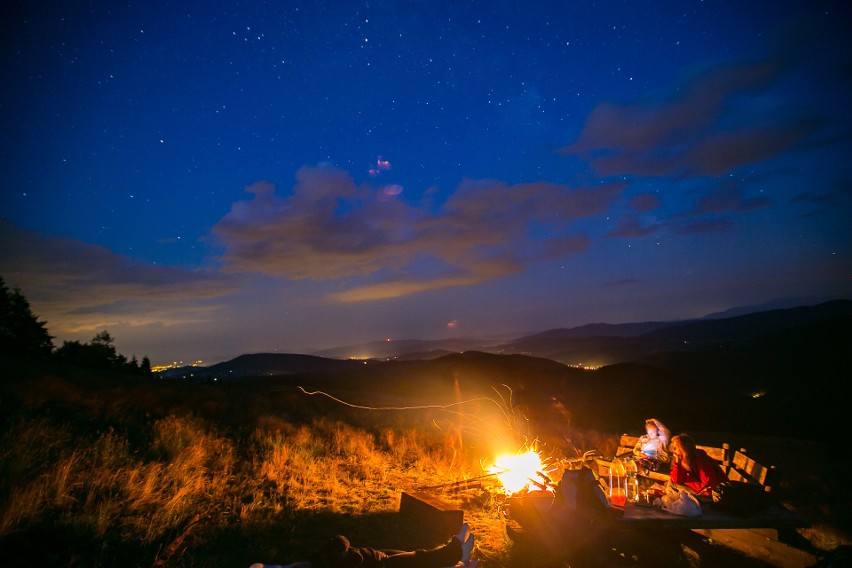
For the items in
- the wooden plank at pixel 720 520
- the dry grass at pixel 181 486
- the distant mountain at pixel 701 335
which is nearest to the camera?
the dry grass at pixel 181 486

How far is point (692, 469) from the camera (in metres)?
6.11

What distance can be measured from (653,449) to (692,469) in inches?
48.3

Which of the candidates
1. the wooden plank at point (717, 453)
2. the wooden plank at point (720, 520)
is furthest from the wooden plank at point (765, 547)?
the wooden plank at point (717, 453)

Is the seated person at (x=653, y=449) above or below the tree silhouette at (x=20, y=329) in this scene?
below

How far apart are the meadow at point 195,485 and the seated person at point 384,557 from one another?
2237 millimetres

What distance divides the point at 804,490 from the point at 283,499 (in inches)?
405

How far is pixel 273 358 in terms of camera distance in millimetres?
135875

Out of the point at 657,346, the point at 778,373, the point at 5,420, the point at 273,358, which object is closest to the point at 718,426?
the point at 778,373

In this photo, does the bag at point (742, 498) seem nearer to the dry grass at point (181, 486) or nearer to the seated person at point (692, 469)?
the seated person at point (692, 469)

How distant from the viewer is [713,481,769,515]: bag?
508cm

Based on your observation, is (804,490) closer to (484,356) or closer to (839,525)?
(839,525)

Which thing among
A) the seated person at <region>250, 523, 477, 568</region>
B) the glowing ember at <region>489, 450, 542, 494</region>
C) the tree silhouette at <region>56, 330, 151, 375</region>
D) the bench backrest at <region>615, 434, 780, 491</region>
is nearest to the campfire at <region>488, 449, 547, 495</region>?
the glowing ember at <region>489, 450, 542, 494</region>

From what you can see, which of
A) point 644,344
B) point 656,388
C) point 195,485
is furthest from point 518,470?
point 644,344

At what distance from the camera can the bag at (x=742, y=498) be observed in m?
5.08
